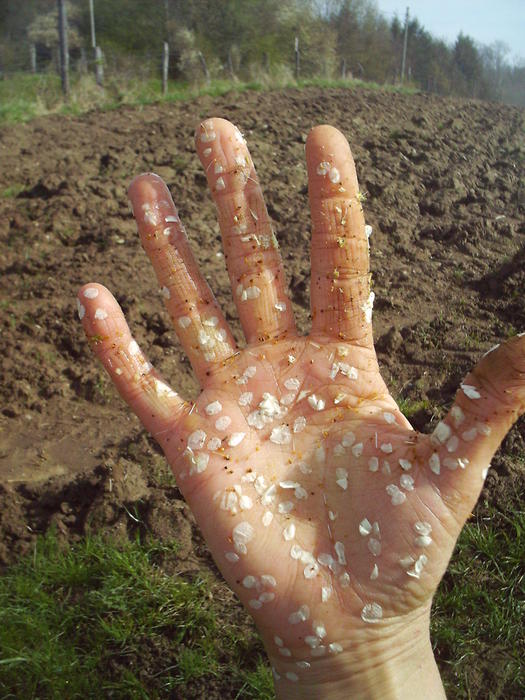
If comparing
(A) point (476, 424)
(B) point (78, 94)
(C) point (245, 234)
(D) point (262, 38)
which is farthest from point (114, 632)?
(D) point (262, 38)

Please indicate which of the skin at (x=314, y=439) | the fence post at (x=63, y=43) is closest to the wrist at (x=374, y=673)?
the skin at (x=314, y=439)

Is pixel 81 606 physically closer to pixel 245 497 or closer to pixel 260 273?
pixel 245 497

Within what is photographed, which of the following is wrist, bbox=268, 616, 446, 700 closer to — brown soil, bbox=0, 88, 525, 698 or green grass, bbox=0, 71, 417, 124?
brown soil, bbox=0, 88, 525, 698

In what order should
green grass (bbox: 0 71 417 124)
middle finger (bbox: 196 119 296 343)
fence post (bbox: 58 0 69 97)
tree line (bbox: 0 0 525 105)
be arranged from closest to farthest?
middle finger (bbox: 196 119 296 343)
green grass (bbox: 0 71 417 124)
fence post (bbox: 58 0 69 97)
tree line (bbox: 0 0 525 105)

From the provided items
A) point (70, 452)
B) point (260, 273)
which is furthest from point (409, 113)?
point (260, 273)

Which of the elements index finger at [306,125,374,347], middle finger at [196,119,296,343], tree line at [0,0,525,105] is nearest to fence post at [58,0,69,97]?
tree line at [0,0,525,105]

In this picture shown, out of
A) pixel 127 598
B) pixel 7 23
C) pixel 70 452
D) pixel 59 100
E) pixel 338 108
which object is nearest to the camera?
pixel 127 598

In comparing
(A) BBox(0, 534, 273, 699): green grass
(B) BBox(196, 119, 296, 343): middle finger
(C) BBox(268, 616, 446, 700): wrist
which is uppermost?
(B) BBox(196, 119, 296, 343): middle finger
